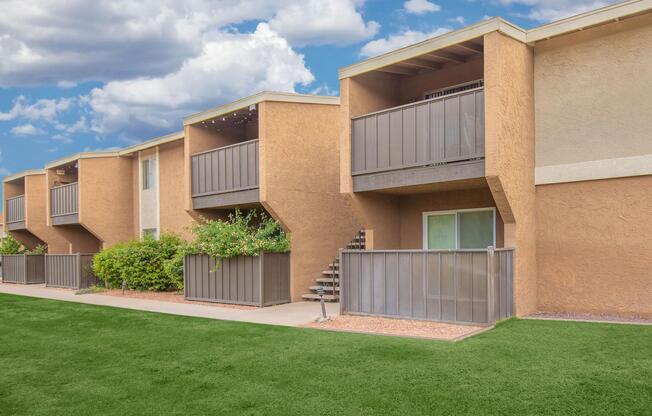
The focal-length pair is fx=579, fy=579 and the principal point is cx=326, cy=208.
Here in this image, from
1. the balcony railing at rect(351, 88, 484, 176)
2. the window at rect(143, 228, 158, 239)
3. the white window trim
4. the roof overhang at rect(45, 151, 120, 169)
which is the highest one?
the roof overhang at rect(45, 151, 120, 169)

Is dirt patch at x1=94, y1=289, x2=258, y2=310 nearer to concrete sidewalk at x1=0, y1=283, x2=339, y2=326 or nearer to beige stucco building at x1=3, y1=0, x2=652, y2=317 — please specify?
concrete sidewalk at x1=0, y1=283, x2=339, y2=326

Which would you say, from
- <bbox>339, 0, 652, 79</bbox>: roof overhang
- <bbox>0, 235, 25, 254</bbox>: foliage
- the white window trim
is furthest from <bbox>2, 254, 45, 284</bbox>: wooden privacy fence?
<bbox>339, 0, 652, 79</bbox>: roof overhang

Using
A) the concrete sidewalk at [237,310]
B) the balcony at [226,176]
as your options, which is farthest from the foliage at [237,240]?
the concrete sidewalk at [237,310]

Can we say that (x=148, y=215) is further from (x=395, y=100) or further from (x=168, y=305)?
(x=395, y=100)

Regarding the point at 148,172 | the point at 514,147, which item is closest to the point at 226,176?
the point at 148,172

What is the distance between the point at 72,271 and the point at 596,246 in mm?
20578

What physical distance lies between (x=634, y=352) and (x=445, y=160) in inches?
220

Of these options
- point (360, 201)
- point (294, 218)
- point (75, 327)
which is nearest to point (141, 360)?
point (75, 327)

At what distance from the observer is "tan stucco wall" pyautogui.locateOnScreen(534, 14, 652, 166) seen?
11.6 metres

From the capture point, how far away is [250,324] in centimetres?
1238

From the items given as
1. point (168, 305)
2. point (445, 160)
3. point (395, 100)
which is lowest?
point (168, 305)

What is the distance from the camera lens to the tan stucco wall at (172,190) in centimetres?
2328

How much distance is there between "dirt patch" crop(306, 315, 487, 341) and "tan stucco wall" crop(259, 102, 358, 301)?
4.62 m

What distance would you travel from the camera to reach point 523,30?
1264cm
